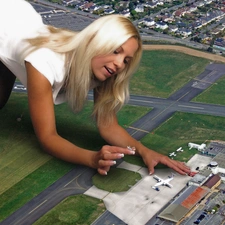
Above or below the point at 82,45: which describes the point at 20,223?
below

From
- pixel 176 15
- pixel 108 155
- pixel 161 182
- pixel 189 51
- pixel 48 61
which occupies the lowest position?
pixel 176 15

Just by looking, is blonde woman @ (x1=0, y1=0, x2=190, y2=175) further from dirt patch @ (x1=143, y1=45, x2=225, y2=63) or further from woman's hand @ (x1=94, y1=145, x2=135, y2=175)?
dirt patch @ (x1=143, y1=45, x2=225, y2=63)

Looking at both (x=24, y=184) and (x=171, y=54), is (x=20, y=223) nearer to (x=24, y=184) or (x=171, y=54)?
(x=24, y=184)

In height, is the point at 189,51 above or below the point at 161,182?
below

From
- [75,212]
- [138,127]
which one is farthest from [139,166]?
[138,127]

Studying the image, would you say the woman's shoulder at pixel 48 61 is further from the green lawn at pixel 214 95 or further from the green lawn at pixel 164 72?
the green lawn at pixel 214 95

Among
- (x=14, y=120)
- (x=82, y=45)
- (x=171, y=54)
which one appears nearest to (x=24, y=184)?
(x=14, y=120)

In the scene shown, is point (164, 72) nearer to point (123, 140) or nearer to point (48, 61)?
point (123, 140)
